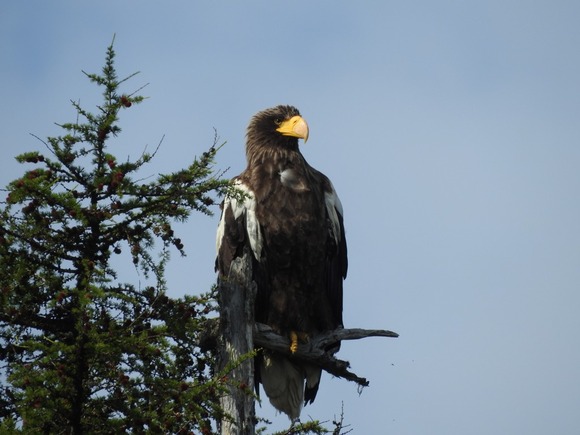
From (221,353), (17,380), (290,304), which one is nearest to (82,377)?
(17,380)

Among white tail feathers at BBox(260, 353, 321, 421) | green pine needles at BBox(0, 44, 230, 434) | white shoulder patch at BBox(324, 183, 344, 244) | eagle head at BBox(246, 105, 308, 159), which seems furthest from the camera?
A: eagle head at BBox(246, 105, 308, 159)

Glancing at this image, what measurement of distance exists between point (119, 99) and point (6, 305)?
150 centimetres

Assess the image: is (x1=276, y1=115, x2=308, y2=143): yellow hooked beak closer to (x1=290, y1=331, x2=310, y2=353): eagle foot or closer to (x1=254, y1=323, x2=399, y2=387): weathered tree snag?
(x1=290, y1=331, x2=310, y2=353): eagle foot

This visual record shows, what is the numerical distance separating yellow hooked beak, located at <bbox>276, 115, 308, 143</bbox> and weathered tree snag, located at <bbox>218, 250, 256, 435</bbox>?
2.04m

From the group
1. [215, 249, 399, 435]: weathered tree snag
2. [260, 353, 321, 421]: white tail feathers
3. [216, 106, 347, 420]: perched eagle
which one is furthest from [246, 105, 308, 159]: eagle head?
[260, 353, 321, 421]: white tail feathers

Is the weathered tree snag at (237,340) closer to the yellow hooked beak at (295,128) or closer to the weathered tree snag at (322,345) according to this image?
the weathered tree snag at (322,345)

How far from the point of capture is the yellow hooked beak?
31.5 ft

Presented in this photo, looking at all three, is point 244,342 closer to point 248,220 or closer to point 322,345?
point 322,345

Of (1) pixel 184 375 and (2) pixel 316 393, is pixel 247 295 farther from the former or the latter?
(2) pixel 316 393

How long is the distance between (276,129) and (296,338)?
2271 millimetres

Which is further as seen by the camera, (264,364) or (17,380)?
(264,364)

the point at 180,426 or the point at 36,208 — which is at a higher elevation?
the point at 36,208

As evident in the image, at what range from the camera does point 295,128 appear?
31.9 feet

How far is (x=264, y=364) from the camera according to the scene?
8922mm
